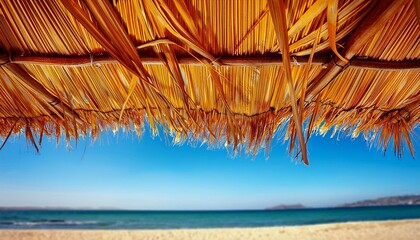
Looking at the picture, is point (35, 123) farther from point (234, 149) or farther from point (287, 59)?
point (287, 59)

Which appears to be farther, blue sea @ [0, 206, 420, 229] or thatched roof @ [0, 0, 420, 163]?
blue sea @ [0, 206, 420, 229]

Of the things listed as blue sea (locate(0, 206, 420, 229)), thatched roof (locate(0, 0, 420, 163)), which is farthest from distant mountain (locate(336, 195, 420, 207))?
thatched roof (locate(0, 0, 420, 163))

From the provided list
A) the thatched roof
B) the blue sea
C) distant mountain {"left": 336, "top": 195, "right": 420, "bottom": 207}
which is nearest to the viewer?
the thatched roof

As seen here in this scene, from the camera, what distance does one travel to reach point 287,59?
55cm

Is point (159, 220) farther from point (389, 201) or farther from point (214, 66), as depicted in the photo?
point (389, 201)

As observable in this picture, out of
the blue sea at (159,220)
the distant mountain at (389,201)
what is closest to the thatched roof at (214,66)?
the blue sea at (159,220)

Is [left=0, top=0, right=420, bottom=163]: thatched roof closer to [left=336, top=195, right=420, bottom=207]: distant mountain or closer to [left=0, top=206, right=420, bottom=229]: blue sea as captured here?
[left=0, top=206, right=420, bottom=229]: blue sea

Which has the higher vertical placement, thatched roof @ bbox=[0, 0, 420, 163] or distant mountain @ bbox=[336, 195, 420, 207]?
distant mountain @ bbox=[336, 195, 420, 207]

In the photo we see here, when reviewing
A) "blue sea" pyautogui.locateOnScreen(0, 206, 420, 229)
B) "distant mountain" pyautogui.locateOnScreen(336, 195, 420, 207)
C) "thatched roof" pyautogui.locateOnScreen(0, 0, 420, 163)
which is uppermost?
"distant mountain" pyautogui.locateOnScreen(336, 195, 420, 207)

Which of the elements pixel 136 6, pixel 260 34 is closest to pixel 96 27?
pixel 136 6

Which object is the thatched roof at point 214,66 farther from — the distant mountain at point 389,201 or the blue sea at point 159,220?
the distant mountain at point 389,201

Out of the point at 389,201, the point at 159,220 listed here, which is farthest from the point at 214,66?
the point at 389,201

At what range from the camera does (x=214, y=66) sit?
81cm

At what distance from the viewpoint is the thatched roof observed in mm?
622
